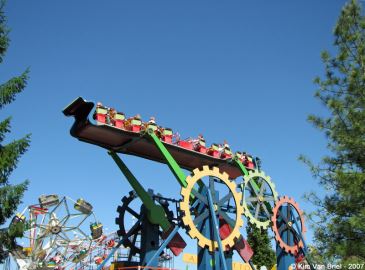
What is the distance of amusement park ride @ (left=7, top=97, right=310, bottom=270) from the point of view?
15320 millimetres

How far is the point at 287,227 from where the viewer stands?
19.4m

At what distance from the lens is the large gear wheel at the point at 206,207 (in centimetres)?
1516

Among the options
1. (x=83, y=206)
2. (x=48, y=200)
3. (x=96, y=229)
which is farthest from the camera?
(x=96, y=229)

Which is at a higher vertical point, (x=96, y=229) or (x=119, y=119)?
(x=96, y=229)

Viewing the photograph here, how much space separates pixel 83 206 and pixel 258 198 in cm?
1716

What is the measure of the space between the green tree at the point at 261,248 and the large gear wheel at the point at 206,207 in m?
9.52

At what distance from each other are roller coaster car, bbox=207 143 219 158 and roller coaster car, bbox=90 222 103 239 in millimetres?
17482

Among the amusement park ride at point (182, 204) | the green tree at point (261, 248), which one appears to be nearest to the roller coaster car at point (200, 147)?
the amusement park ride at point (182, 204)

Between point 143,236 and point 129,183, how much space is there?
2.13 meters

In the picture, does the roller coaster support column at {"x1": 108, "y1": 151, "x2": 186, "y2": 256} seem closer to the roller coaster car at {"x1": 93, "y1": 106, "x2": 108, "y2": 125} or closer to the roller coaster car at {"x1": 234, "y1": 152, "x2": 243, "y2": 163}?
the roller coaster car at {"x1": 93, "y1": 106, "x2": 108, "y2": 125}

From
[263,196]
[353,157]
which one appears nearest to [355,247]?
[353,157]

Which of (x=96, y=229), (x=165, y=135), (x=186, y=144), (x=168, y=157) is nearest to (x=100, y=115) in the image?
(x=165, y=135)

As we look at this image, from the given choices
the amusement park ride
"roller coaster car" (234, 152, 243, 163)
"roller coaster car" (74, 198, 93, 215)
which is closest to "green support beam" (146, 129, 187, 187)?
the amusement park ride

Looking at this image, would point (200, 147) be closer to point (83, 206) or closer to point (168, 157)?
point (168, 157)
